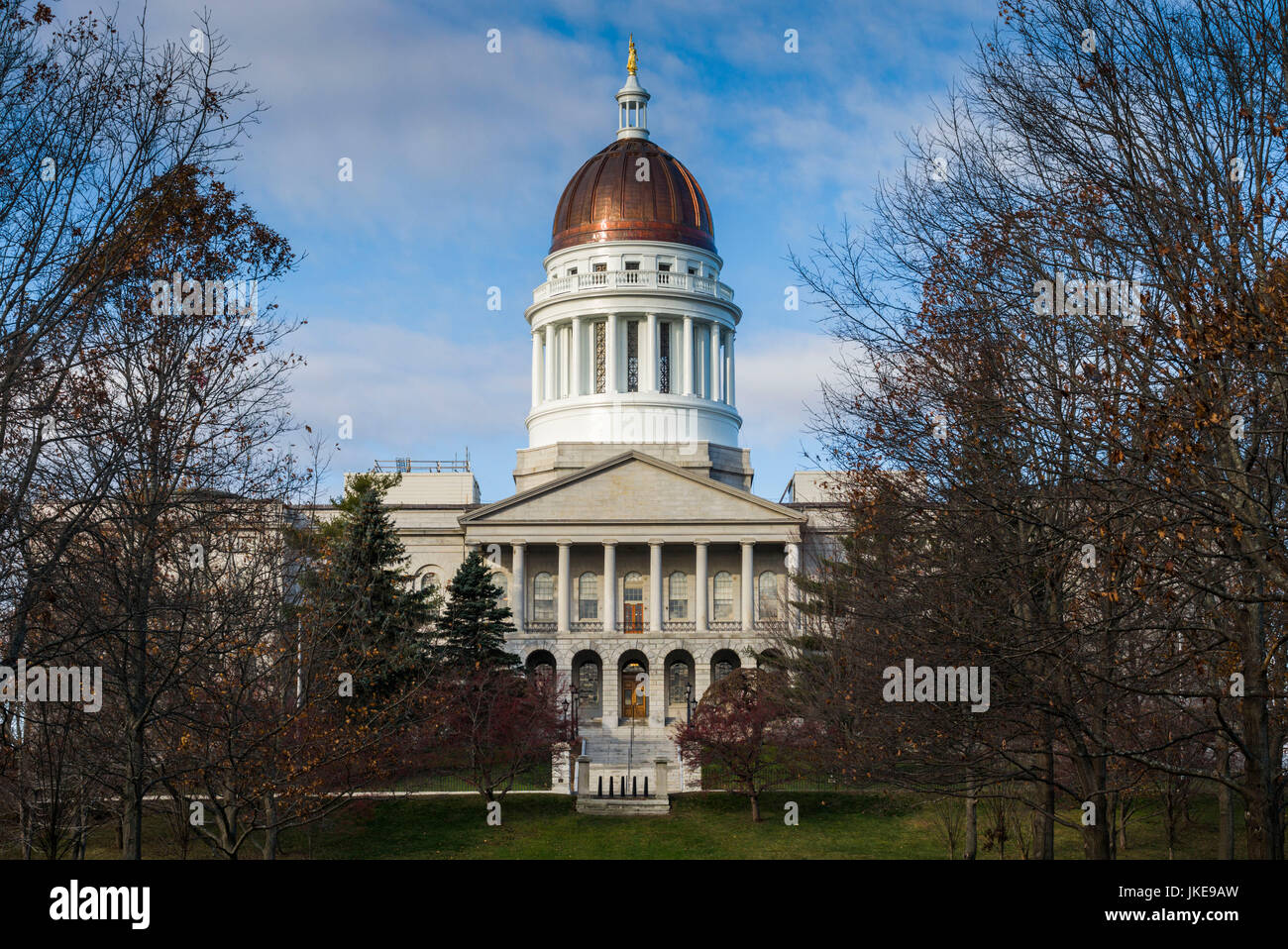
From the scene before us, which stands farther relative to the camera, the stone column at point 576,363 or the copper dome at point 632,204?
the copper dome at point 632,204

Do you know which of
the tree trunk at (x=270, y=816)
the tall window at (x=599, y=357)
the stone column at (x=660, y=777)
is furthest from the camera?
the tall window at (x=599, y=357)

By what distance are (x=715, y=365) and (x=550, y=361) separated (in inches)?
396

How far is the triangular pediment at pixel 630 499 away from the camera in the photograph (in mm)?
65938

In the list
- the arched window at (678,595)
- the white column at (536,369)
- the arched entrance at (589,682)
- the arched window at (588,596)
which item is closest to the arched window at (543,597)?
the arched window at (588,596)

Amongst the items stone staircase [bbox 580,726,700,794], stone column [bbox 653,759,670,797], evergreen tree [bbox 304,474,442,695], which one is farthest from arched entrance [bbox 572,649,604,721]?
stone column [bbox 653,759,670,797]

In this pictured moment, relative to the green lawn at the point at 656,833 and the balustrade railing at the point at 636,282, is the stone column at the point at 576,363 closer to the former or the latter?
the balustrade railing at the point at 636,282

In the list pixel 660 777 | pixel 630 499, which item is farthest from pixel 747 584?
pixel 660 777

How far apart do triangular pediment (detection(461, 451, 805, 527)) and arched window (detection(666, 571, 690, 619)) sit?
13.3ft

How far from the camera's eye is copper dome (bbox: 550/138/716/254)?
8175 centimetres

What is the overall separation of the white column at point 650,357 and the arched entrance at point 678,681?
19550 millimetres

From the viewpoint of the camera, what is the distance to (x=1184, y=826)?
115ft

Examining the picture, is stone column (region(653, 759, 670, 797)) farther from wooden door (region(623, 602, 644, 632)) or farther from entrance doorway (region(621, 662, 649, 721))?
wooden door (region(623, 602, 644, 632))

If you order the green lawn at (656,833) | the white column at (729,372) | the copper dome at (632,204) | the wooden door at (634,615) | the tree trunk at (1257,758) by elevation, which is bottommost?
the green lawn at (656,833)
